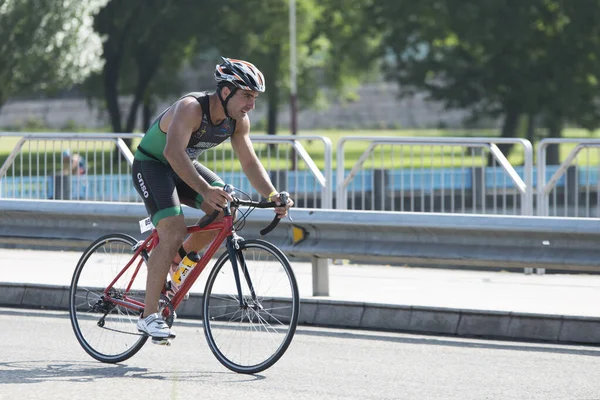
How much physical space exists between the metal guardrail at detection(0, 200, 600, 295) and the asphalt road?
0.69 meters

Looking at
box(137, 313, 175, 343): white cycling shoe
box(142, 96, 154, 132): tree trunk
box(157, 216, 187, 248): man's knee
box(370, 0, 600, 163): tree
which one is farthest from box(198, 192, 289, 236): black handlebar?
box(142, 96, 154, 132): tree trunk

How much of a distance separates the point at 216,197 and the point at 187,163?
235 mm

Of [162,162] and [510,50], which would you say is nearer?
[162,162]

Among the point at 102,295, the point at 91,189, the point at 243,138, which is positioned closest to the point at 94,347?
the point at 102,295

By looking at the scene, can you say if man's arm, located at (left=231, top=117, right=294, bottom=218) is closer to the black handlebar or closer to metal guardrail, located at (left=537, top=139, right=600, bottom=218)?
A: the black handlebar

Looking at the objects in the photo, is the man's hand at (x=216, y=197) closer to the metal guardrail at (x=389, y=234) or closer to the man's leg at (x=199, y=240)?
the man's leg at (x=199, y=240)

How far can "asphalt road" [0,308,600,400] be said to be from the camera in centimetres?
656

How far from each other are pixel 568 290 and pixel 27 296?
4.08 metres

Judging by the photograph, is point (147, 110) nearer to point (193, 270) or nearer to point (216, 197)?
point (193, 270)

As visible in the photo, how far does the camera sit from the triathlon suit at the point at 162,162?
23.0ft

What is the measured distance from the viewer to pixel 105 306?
7613 mm

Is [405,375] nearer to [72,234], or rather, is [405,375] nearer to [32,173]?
[72,234]

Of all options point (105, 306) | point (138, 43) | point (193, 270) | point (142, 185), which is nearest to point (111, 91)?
point (138, 43)

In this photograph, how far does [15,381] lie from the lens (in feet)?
22.3
